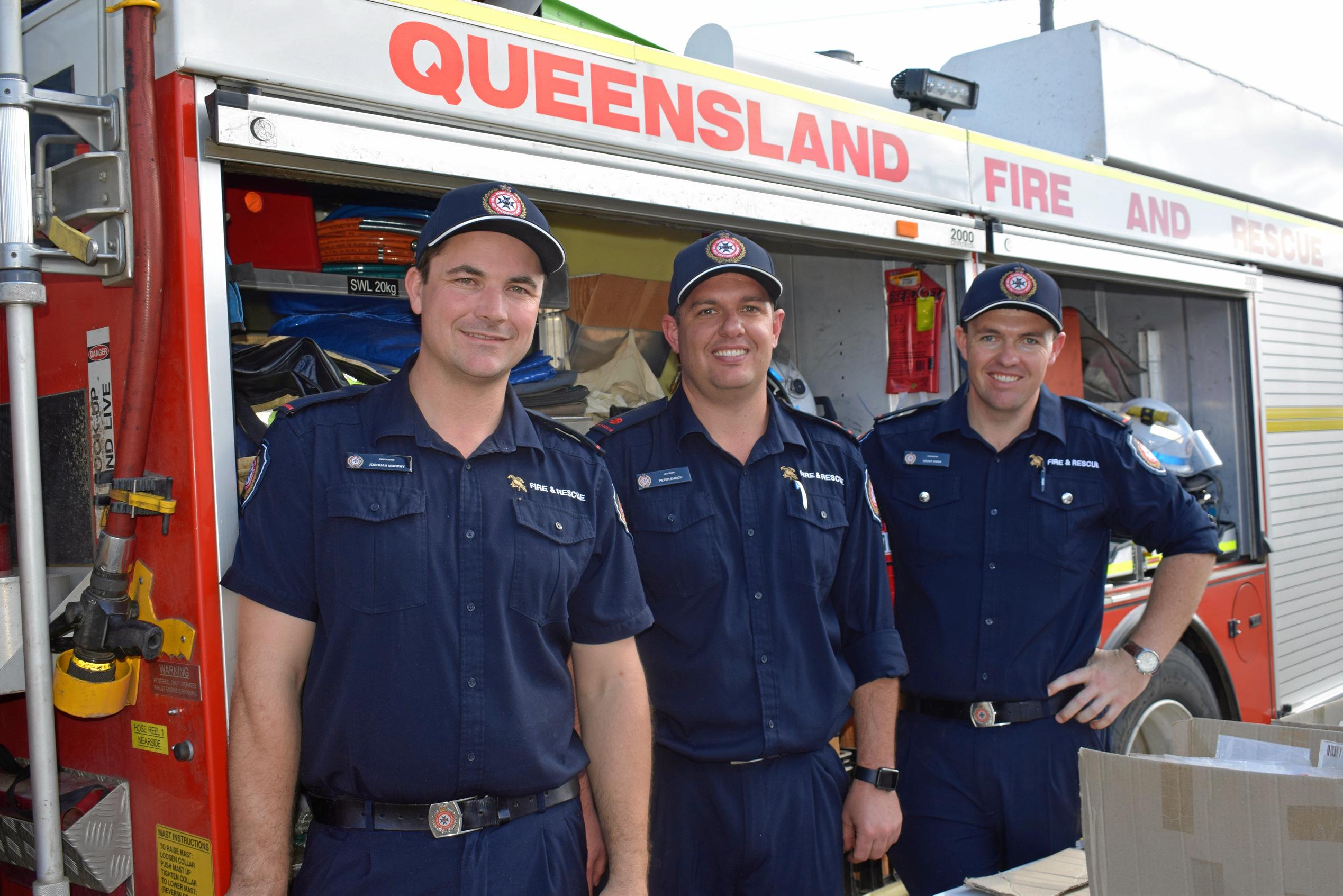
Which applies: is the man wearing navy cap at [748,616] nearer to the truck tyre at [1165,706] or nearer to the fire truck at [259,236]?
the fire truck at [259,236]

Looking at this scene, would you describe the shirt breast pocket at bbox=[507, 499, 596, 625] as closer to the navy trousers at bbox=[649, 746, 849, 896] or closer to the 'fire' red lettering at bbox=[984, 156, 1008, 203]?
the navy trousers at bbox=[649, 746, 849, 896]

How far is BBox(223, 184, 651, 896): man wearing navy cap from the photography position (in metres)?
1.78

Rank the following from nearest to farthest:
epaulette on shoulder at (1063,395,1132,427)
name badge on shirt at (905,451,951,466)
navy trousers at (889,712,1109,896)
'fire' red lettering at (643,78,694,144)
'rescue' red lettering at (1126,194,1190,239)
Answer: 'fire' red lettering at (643,78,694,144) → navy trousers at (889,712,1109,896) → name badge on shirt at (905,451,951,466) → epaulette on shoulder at (1063,395,1132,427) → 'rescue' red lettering at (1126,194,1190,239)

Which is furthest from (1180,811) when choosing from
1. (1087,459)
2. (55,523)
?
(55,523)

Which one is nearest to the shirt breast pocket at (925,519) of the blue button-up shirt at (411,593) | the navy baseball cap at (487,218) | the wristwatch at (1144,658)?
the wristwatch at (1144,658)

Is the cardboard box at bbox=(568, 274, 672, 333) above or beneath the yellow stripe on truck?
above

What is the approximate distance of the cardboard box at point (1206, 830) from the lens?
143 centimetres

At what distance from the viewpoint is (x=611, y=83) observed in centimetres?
251

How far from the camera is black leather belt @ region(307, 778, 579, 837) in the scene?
180 centimetres

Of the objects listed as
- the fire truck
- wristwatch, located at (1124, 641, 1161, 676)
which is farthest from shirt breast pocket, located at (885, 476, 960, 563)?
the fire truck

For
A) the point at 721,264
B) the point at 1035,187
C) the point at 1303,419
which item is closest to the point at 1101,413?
the point at 1035,187

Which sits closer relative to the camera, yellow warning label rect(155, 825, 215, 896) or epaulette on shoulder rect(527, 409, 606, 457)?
yellow warning label rect(155, 825, 215, 896)

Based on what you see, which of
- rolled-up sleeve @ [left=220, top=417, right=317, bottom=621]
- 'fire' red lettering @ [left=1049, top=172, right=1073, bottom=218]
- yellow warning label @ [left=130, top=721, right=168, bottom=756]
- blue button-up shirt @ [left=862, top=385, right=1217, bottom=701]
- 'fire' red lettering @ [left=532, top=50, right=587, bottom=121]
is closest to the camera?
rolled-up sleeve @ [left=220, top=417, right=317, bottom=621]

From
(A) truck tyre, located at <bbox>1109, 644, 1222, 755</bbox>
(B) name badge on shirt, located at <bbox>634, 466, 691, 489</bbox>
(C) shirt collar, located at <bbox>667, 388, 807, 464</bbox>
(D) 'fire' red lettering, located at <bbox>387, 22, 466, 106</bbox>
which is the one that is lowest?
(A) truck tyre, located at <bbox>1109, 644, 1222, 755</bbox>
